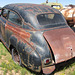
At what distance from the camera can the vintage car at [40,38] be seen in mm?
2506

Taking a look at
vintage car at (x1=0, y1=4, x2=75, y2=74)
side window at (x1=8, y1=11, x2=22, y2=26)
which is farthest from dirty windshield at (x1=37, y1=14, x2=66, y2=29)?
side window at (x1=8, y1=11, x2=22, y2=26)

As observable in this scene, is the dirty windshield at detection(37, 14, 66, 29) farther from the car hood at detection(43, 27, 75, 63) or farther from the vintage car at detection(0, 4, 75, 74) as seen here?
the car hood at detection(43, 27, 75, 63)

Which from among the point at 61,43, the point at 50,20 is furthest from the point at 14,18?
the point at 61,43

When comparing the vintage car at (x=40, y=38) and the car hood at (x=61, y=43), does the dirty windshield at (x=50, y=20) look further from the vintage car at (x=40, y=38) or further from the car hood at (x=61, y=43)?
the car hood at (x=61, y=43)

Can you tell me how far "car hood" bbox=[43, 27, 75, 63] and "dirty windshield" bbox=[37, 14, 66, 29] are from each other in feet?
0.77

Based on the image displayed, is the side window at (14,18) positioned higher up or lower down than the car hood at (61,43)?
higher up

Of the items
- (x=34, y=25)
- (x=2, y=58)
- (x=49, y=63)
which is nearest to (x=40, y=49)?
(x=49, y=63)

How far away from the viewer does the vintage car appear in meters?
2.51

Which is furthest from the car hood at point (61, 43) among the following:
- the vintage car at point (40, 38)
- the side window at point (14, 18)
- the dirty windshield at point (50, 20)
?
the side window at point (14, 18)

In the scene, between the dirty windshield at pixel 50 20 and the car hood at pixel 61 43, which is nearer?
the car hood at pixel 61 43

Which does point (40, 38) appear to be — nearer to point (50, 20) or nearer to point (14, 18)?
point (50, 20)

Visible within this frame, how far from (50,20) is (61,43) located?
2.79ft

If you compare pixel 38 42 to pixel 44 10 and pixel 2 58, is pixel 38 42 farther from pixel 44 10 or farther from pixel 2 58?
pixel 2 58

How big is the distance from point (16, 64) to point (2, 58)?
81cm
